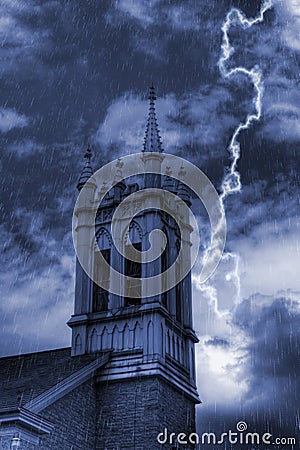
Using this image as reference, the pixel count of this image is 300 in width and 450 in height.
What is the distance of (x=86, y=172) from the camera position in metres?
34.3

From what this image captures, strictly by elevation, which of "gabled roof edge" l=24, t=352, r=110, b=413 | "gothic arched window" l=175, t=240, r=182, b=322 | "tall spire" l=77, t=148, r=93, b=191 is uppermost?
"tall spire" l=77, t=148, r=93, b=191

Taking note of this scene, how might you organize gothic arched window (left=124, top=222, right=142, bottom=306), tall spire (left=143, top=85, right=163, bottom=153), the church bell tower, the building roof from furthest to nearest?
tall spire (left=143, top=85, right=163, bottom=153) → gothic arched window (left=124, top=222, right=142, bottom=306) → the church bell tower → the building roof

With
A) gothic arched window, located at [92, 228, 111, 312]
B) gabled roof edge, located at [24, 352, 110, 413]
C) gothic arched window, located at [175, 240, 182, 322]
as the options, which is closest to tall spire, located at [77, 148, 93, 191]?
gothic arched window, located at [92, 228, 111, 312]

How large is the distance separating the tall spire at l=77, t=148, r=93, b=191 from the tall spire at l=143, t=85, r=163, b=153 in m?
2.87

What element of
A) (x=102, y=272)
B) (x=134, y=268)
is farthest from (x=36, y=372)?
(x=134, y=268)

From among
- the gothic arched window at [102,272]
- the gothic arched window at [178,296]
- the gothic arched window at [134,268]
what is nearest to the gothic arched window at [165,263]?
the gothic arched window at [178,296]

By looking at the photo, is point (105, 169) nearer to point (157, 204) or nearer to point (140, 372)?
point (157, 204)

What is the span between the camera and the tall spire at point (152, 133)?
110 feet

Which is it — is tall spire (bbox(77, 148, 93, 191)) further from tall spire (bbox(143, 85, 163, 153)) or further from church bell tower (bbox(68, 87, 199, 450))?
tall spire (bbox(143, 85, 163, 153))

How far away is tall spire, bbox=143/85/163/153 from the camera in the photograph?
33562 millimetres

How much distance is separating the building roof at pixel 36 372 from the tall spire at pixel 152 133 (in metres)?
9.77

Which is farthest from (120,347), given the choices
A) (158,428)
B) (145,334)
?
(158,428)

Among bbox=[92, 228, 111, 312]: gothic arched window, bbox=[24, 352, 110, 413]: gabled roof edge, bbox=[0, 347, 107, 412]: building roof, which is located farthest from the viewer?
bbox=[92, 228, 111, 312]: gothic arched window

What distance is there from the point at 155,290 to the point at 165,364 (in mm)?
3160
